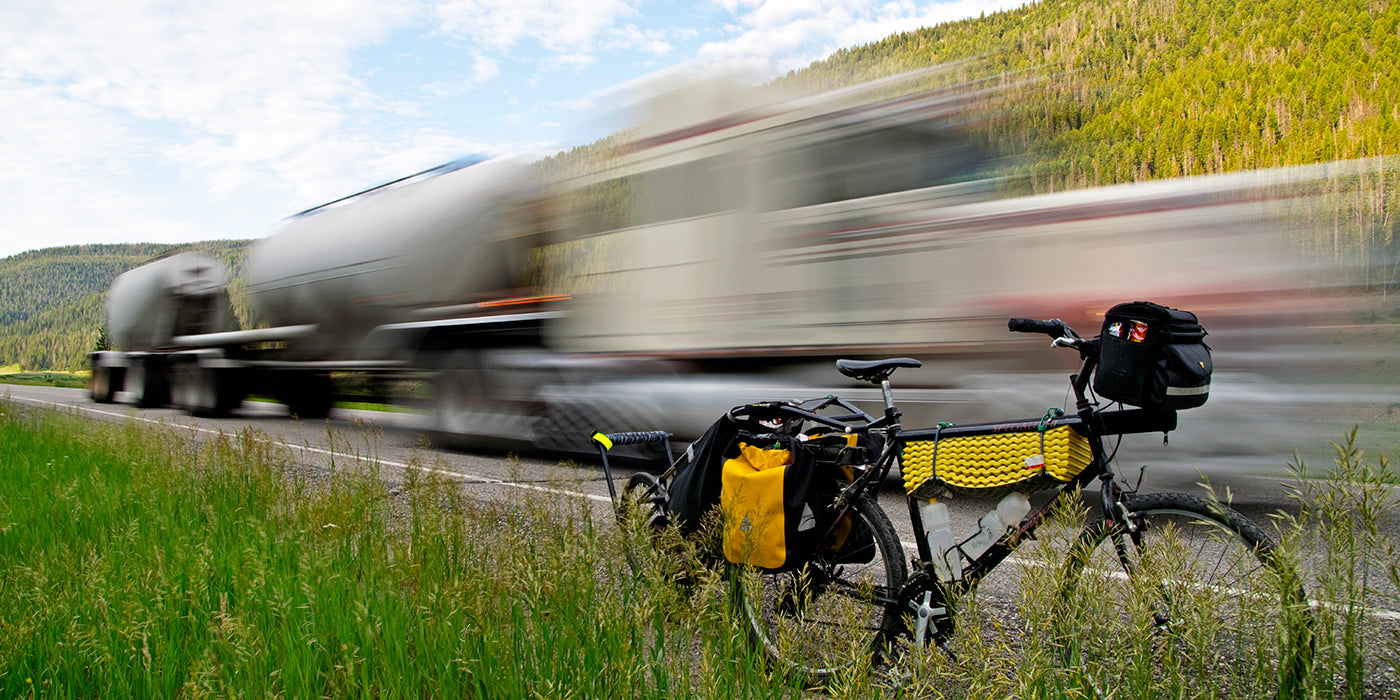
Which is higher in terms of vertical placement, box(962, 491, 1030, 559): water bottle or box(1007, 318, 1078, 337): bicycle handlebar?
box(1007, 318, 1078, 337): bicycle handlebar

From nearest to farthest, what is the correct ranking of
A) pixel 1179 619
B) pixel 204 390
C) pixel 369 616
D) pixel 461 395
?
pixel 1179 619, pixel 369 616, pixel 461 395, pixel 204 390

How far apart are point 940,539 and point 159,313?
18175mm

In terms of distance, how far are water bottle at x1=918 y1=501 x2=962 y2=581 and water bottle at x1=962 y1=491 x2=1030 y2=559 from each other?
67 mm

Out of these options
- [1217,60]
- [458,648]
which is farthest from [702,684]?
→ [1217,60]

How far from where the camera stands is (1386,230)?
472 centimetres

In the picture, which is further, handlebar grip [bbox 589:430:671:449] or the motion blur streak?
the motion blur streak

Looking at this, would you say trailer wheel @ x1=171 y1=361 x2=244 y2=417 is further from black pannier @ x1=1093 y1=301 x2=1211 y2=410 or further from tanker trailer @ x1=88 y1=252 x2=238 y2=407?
black pannier @ x1=1093 y1=301 x2=1211 y2=410

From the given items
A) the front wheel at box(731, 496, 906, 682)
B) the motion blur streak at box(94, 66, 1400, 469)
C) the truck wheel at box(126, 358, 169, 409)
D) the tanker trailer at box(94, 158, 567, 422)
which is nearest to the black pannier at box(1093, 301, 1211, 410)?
the front wheel at box(731, 496, 906, 682)

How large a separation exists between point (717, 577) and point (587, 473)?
5.90m

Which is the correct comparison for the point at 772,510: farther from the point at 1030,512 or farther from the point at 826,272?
the point at 826,272

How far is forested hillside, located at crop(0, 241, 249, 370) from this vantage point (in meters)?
20.0

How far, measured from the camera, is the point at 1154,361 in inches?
94.7

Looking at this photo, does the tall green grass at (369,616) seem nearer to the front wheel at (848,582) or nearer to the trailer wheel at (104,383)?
the front wheel at (848,582)

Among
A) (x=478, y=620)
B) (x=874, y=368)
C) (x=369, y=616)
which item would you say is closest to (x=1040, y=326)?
(x=874, y=368)
